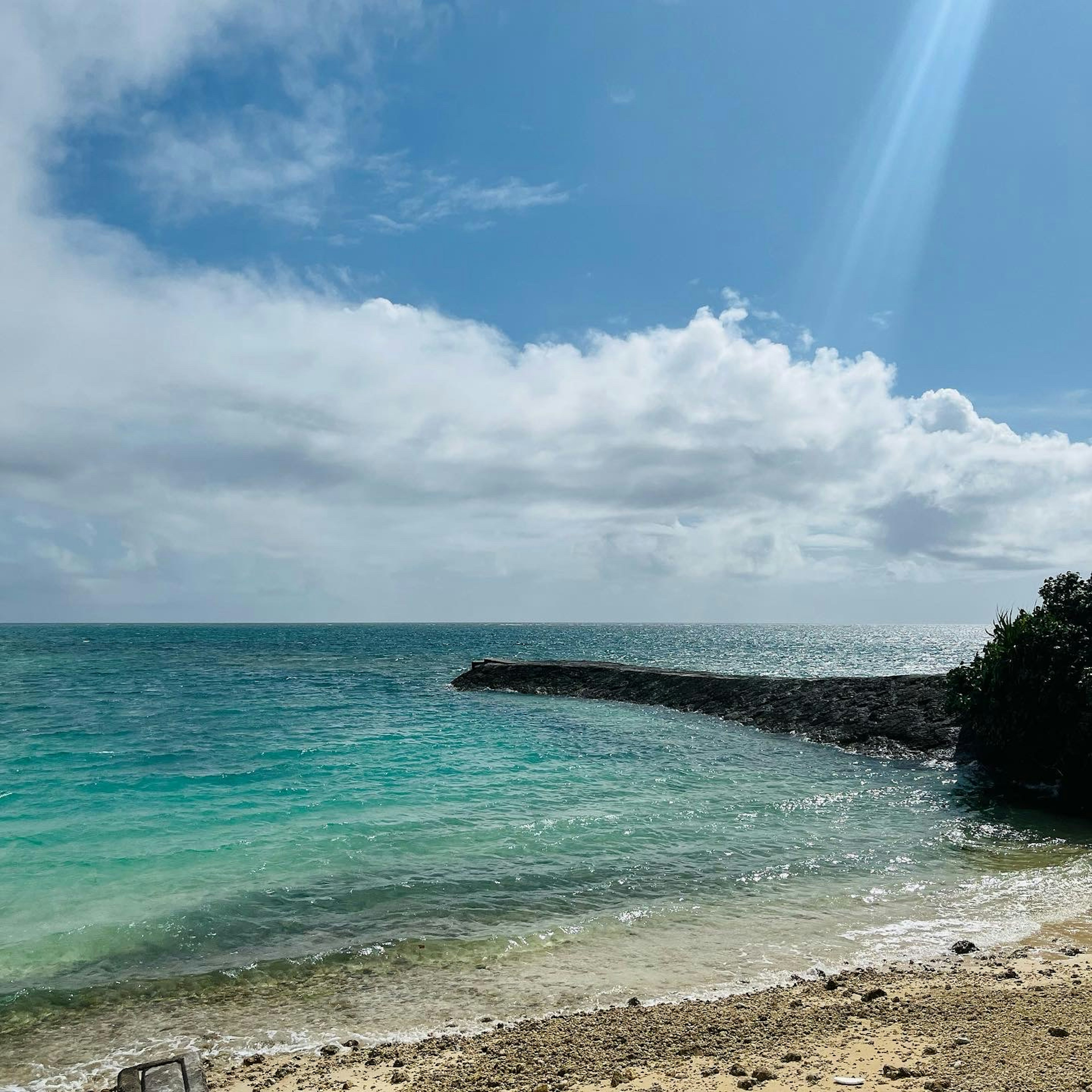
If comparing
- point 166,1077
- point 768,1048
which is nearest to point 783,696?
point 768,1048

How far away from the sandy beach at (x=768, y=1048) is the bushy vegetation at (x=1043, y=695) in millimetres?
13963

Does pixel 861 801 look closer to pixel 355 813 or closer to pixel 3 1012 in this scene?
pixel 355 813

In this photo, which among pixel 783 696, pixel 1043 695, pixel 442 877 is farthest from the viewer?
pixel 783 696

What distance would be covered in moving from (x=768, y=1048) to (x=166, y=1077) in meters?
6.04

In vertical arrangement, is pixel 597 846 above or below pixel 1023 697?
below

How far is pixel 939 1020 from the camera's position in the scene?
7.91 meters

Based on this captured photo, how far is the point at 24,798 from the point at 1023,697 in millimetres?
29189

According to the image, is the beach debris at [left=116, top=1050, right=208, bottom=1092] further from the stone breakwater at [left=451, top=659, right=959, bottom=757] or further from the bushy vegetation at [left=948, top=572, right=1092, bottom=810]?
the stone breakwater at [left=451, top=659, right=959, bottom=757]

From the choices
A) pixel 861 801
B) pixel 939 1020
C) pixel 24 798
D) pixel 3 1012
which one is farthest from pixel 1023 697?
pixel 24 798

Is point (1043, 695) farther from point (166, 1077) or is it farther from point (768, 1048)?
point (166, 1077)

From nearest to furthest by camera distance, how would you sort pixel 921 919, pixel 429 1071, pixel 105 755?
pixel 429 1071, pixel 921 919, pixel 105 755

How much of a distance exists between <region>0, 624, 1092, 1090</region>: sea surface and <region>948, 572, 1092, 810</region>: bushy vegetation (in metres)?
1.87

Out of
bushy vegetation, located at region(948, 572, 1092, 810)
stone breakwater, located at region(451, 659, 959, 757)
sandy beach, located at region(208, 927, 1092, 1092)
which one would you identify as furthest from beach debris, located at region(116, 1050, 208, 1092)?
stone breakwater, located at region(451, 659, 959, 757)

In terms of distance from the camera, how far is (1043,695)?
2192 cm
